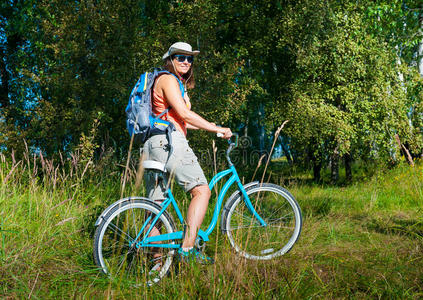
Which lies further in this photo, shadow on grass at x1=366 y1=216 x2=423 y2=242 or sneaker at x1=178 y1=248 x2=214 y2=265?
shadow on grass at x1=366 y1=216 x2=423 y2=242

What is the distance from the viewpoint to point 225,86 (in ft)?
28.3

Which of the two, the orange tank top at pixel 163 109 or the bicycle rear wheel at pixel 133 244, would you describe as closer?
the bicycle rear wheel at pixel 133 244

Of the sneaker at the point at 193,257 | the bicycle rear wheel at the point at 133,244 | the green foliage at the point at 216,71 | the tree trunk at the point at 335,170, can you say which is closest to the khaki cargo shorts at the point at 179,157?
the bicycle rear wheel at the point at 133,244

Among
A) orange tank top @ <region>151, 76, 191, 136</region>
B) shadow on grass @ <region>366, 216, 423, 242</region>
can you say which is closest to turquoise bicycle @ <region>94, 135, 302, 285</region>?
orange tank top @ <region>151, 76, 191, 136</region>

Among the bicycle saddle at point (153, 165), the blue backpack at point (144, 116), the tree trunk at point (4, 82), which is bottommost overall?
the bicycle saddle at point (153, 165)

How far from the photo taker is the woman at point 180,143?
3064 mm

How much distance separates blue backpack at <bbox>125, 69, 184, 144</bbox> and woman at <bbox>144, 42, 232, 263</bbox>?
0.17 ft

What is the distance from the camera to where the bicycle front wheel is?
11.6 feet

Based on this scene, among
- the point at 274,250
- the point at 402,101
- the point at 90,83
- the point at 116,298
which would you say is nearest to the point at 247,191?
the point at 274,250

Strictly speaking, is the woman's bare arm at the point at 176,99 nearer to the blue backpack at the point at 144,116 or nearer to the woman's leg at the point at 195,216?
the blue backpack at the point at 144,116

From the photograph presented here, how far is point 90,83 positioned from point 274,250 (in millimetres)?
6208

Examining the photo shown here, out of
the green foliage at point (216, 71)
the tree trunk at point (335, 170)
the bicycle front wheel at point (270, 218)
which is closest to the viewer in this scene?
the bicycle front wheel at point (270, 218)

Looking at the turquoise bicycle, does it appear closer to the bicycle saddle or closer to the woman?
the bicycle saddle

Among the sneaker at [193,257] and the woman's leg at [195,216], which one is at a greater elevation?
the woman's leg at [195,216]
